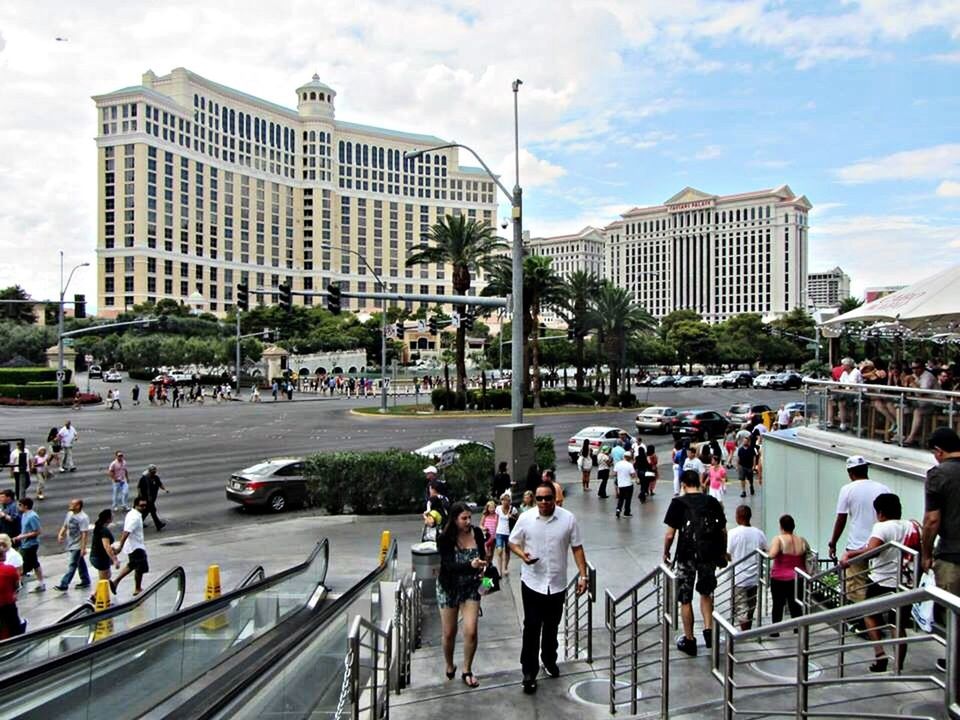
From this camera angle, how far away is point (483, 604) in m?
10.8

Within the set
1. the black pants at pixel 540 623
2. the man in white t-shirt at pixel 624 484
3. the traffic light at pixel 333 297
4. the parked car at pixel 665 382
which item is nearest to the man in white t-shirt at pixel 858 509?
the black pants at pixel 540 623

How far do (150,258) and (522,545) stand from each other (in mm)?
161882

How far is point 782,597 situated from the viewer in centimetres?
812

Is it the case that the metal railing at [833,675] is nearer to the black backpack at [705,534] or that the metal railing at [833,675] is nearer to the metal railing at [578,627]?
the black backpack at [705,534]

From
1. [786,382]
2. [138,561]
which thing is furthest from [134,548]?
[786,382]

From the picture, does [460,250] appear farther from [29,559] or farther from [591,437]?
[29,559]

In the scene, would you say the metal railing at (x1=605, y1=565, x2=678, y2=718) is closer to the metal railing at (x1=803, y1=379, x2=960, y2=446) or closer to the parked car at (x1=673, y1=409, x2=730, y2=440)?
the metal railing at (x1=803, y1=379, x2=960, y2=446)

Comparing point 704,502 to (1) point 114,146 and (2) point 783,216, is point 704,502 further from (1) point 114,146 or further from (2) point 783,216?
(2) point 783,216

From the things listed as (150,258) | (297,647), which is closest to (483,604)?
(297,647)

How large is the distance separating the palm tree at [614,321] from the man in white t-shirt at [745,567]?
50052mm

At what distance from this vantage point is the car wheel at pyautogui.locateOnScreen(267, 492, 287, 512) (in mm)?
19922

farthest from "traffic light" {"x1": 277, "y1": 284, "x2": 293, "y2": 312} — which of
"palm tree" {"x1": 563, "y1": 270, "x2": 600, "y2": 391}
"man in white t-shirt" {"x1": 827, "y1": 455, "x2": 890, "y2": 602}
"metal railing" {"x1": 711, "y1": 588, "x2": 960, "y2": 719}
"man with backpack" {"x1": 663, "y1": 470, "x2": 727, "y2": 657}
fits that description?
"palm tree" {"x1": 563, "y1": 270, "x2": 600, "y2": 391}

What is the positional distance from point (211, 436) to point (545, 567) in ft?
108

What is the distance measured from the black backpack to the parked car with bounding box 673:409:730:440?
2785 centimetres
